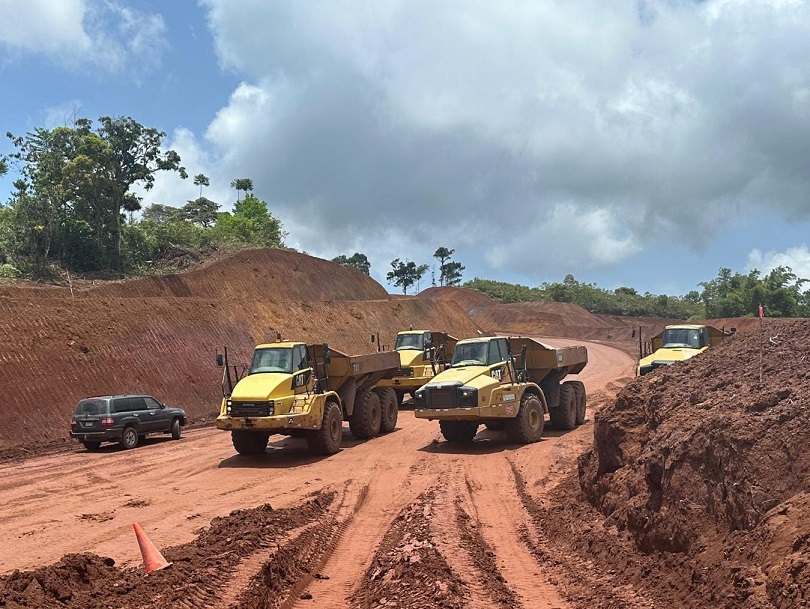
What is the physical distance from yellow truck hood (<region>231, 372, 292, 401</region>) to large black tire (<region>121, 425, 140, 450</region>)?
5313mm

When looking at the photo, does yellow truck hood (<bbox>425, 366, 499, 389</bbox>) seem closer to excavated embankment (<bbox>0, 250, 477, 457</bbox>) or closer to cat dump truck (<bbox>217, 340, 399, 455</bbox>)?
cat dump truck (<bbox>217, 340, 399, 455</bbox>)

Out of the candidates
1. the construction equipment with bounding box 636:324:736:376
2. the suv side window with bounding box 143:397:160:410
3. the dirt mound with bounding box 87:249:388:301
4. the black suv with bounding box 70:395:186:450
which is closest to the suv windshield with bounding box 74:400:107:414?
the black suv with bounding box 70:395:186:450

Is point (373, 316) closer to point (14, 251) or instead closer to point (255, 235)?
point (255, 235)

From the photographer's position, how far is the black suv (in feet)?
60.1

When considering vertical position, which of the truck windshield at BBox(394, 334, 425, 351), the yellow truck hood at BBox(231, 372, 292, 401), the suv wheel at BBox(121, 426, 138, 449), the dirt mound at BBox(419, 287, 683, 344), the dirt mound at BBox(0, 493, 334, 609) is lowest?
the dirt mound at BBox(0, 493, 334, 609)

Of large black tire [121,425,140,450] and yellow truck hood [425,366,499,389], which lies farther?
large black tire [121,425,140,450]

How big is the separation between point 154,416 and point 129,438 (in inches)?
43.0

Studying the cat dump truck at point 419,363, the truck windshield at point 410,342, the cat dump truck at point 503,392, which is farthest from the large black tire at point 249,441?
the truck windshield at point 410,342

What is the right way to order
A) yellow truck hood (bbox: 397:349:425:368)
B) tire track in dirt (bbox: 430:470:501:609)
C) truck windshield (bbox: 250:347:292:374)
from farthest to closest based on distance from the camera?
yellow truck hood (bbox: 397:349:425:368)
truck windshield (bbox: 250:347:292:374)
tire track in dirt (bbox: 430:470:501:609)

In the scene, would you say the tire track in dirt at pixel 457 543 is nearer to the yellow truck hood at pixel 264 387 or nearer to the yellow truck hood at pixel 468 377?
the yellow truck hood at pixel 468 377

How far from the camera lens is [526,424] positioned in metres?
15.7

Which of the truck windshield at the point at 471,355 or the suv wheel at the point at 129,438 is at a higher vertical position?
the truck windshield at the point at 471,355

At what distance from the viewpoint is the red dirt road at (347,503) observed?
22.8 ft

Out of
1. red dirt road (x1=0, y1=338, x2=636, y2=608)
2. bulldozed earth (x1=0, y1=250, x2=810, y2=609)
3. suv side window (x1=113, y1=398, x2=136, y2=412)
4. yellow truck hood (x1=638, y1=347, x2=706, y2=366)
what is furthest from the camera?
yellow truck hood (x1=638, y1=347, x2=706, y2=366)
